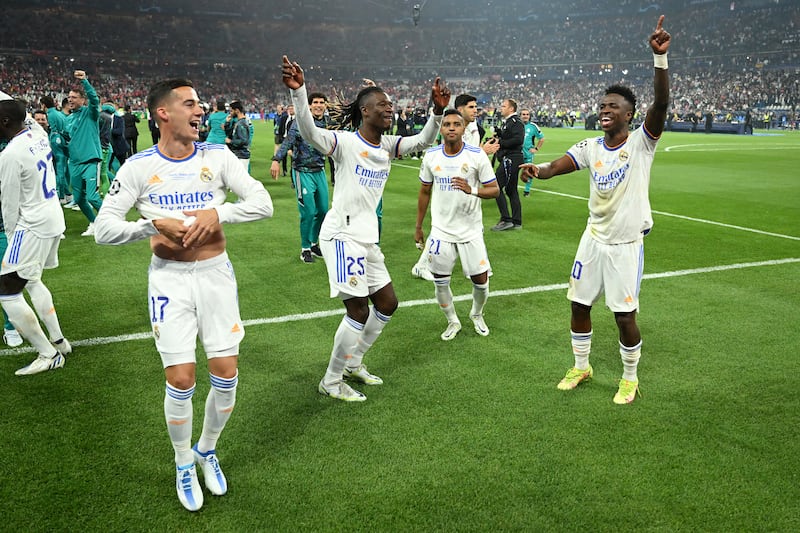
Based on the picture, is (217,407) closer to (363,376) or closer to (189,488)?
(189,488)

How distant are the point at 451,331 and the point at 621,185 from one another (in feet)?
8.32

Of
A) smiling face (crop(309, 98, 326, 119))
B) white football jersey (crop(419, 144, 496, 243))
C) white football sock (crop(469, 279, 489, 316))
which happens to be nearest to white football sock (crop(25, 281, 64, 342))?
white football jersey (crop(419, 144, 496, 243))

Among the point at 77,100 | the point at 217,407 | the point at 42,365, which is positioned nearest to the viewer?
the point at 217,407

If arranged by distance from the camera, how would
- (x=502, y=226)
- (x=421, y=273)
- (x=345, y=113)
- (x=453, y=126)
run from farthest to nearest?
(x=502, y=226) < (x=421, y=273) < (x=453, y=126) < (x=345, y=113)

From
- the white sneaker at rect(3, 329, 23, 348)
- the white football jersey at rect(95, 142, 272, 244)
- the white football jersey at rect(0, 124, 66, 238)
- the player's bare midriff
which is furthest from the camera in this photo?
the white sneaker at rect(3, 329, 23, 348)

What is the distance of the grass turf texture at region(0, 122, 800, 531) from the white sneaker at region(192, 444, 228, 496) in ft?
0.20

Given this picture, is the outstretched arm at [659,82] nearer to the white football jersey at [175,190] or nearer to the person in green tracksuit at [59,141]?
the white football jersey at [175,190]

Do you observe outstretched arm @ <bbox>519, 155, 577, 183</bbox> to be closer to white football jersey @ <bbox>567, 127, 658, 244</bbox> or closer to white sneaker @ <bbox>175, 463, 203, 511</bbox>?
white football jersey @ <bbox>567, 127, 658, 244</bbox>

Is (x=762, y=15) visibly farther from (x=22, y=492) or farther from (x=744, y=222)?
(x=22, y=492)

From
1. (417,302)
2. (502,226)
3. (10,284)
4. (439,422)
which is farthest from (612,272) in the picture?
(502,226)

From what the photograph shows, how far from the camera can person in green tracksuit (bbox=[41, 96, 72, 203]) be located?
1265cm

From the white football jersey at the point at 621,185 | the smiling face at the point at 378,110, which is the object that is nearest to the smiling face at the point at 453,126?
the smiling face at the point at 378,110

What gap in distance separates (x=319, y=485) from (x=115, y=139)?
14.2 meters

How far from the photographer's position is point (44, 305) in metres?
5.95
